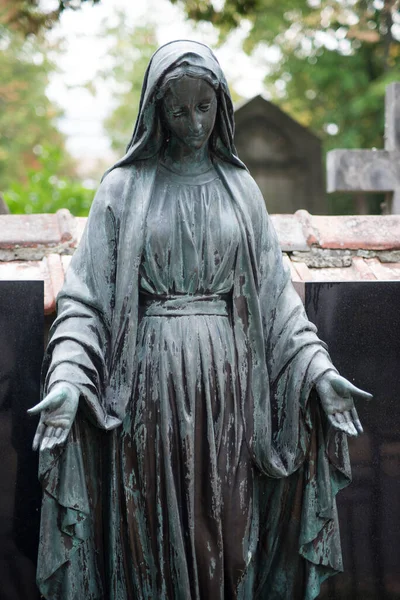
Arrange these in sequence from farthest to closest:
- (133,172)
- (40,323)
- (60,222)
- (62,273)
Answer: (60,222), (62,273), (40,323), (133,172)

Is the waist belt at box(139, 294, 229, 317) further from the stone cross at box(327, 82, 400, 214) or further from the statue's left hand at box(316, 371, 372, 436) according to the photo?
the stone cross at box(327, 82, 400, 214)

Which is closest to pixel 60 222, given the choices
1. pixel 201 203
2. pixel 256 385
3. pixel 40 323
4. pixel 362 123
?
pixel 40 323

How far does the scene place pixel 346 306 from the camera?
4.61m

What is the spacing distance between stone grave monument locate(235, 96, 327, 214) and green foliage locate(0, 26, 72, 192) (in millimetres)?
10200

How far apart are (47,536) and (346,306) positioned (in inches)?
68.6

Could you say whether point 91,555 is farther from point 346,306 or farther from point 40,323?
point 346,306

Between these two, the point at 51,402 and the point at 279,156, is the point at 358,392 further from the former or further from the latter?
the point at 279,156

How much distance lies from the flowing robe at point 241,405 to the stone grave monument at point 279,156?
916 centimetres

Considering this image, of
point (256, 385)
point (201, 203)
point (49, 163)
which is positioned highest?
point (49, 163)

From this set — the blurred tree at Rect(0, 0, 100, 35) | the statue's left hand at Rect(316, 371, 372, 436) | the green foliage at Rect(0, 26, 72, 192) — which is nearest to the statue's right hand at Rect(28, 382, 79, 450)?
the statue's left hand at Rect(316, 371, 372, 436)

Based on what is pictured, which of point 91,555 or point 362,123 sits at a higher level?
point 362,123

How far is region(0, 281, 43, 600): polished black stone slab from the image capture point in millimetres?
4312

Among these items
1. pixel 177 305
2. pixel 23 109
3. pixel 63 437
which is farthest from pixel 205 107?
pixel 23 109

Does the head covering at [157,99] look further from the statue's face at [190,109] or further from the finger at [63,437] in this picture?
the finger at [63,437]
